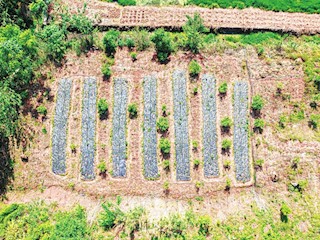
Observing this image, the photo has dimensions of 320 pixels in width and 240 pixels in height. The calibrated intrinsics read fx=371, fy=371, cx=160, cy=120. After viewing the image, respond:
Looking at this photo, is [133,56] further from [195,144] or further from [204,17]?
[195,144]

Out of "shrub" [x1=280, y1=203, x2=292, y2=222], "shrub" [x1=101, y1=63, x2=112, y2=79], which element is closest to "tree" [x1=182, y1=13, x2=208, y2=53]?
"shrub" [x1=101, y1=63, x2=112, y2=79]

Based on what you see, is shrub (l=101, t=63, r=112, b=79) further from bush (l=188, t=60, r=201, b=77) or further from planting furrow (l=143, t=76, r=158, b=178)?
bush (l=188, t=60, r=201, b=77)

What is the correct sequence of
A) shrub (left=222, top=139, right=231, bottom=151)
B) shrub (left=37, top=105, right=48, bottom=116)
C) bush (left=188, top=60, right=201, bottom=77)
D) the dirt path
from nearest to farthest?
shrub (left=222, top=139, right=231, bottom=151), shrub (left=37, top=105, right=48, bottom=116), bush (left=188, top=60, right=201, bottom=77), the dirt path

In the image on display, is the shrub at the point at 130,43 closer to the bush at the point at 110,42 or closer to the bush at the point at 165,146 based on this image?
the bush at the point at 110,42

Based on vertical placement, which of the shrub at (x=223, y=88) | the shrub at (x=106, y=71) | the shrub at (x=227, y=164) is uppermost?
the shrub at (x=106, y=71)

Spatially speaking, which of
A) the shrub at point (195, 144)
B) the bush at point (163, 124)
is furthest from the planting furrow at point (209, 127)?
the bush at point (163, 124)

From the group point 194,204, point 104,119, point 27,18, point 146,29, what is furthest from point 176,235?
point 27,18
